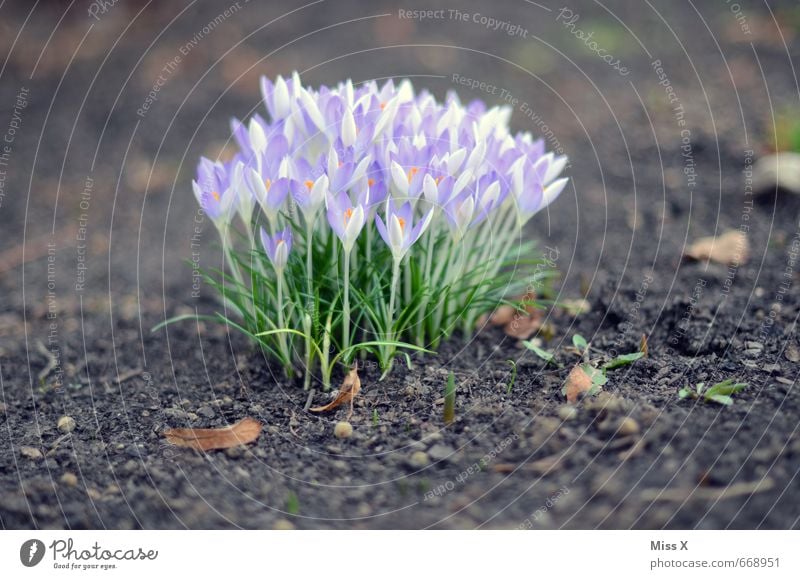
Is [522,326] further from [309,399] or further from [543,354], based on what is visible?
[309,399]

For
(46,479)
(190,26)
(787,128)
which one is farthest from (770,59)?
(46,479)

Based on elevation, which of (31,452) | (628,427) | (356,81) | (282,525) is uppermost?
(356,81)

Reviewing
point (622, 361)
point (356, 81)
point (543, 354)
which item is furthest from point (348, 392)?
point (356, 81)

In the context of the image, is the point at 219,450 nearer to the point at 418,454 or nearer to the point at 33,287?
the point at 418,454

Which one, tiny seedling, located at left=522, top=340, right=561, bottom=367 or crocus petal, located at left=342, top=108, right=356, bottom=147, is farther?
tiny seedling, located at left=522, top=340, right=561, bottom=367

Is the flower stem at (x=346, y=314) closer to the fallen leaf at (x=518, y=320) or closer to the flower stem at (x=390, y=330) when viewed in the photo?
the flower stem at (x=390, y=330)

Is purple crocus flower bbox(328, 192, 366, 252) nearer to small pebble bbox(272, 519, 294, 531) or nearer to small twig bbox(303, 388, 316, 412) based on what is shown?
small twig bbox(303, 388, 316, 412)

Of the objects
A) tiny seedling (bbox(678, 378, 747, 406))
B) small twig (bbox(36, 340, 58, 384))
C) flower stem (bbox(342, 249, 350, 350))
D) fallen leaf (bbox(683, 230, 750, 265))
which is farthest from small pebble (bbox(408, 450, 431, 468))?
fallen leaf (bbox(683, 230, 750, 265))
